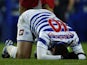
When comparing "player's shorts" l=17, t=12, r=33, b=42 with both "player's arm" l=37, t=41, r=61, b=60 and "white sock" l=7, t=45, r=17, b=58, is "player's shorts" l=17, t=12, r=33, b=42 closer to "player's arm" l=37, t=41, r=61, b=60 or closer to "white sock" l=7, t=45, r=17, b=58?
"white sock" l=7, t=45, r=17, b=58

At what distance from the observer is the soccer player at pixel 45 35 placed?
30.6 feet

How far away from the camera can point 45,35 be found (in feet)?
30.6

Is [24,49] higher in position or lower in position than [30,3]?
lower

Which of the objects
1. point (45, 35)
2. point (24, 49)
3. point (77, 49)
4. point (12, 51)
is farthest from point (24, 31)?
point (77, 49)

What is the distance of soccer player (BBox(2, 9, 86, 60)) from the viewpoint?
9.31 metres

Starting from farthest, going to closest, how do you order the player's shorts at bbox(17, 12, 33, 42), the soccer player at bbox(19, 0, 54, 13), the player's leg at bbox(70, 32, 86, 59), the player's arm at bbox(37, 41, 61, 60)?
the soccer player at bbox(19, 0, 54, 13) < the player's shorts at bbox(17, 12, 33, 42) < the player's leg at bbox(70, 32, 86, 59) < the player's arm at bbox(37, 41, 61, 60)

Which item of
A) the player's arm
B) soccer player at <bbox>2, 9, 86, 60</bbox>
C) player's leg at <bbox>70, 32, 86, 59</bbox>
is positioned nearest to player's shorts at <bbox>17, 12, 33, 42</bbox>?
soccer player at <bbox>2, 9, 86, 60</bbox>

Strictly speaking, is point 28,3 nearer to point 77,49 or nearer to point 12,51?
point 12,51

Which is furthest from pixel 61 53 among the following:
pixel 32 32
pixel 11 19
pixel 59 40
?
pixel 11 19

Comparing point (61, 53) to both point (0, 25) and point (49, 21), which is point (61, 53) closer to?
point (49, 21)

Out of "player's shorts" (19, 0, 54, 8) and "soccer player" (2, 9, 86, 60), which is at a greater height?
"player's shorts" (19, 0, 54, 8)

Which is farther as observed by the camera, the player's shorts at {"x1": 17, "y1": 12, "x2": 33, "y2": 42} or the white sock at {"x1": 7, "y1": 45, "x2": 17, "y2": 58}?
the white sock at {"x1": 7, "y1": 45, "x2": 17, "y2": 58}

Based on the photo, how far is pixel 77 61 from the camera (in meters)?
9.11

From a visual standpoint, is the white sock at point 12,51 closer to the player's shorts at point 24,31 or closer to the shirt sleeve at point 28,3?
the player's shorts at point 24,31
